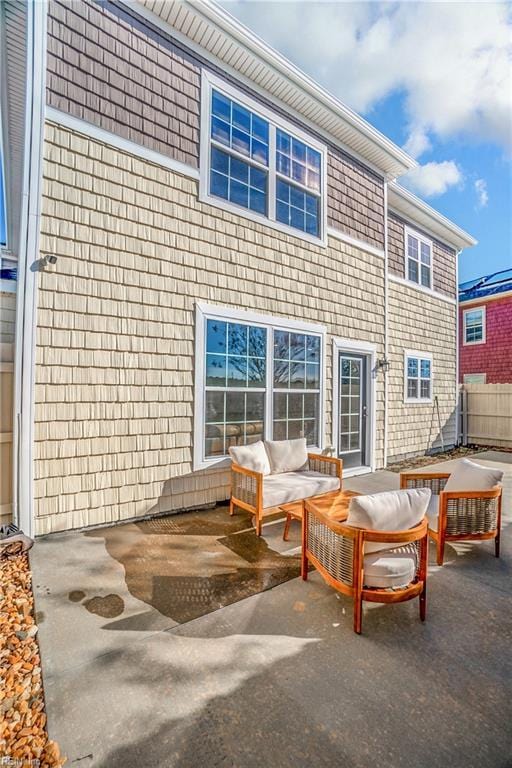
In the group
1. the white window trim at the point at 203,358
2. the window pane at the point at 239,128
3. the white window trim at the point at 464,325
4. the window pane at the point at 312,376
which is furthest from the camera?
the white window trim at the point at 464,325

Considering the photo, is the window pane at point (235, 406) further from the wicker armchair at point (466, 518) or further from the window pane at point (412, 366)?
the window pane at point (412, 366)

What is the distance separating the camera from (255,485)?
3953 millimetres

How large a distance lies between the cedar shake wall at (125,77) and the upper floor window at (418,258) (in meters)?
4.98

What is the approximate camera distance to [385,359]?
709cm

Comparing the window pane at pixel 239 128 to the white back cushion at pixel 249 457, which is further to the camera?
the window pane at pixel 239 128

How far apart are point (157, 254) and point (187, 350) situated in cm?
118

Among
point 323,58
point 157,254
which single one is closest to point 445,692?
point 157,254

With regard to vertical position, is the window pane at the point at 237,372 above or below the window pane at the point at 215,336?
below

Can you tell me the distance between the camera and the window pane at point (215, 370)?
15.3 ft

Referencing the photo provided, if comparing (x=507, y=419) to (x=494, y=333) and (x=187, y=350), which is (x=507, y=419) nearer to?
(x=494, y=333)

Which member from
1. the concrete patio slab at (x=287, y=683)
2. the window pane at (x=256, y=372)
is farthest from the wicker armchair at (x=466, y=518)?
the window pane at (x=256, y=372)

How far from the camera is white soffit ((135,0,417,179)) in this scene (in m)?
4.22

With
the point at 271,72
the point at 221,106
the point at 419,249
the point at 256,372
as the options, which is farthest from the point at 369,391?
the point at 271,72

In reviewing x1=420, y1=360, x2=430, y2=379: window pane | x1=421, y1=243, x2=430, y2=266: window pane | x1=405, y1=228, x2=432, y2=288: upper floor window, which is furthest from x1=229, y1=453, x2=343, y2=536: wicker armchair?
x1=421, y1=243, x2=430, y2=266: window pane
